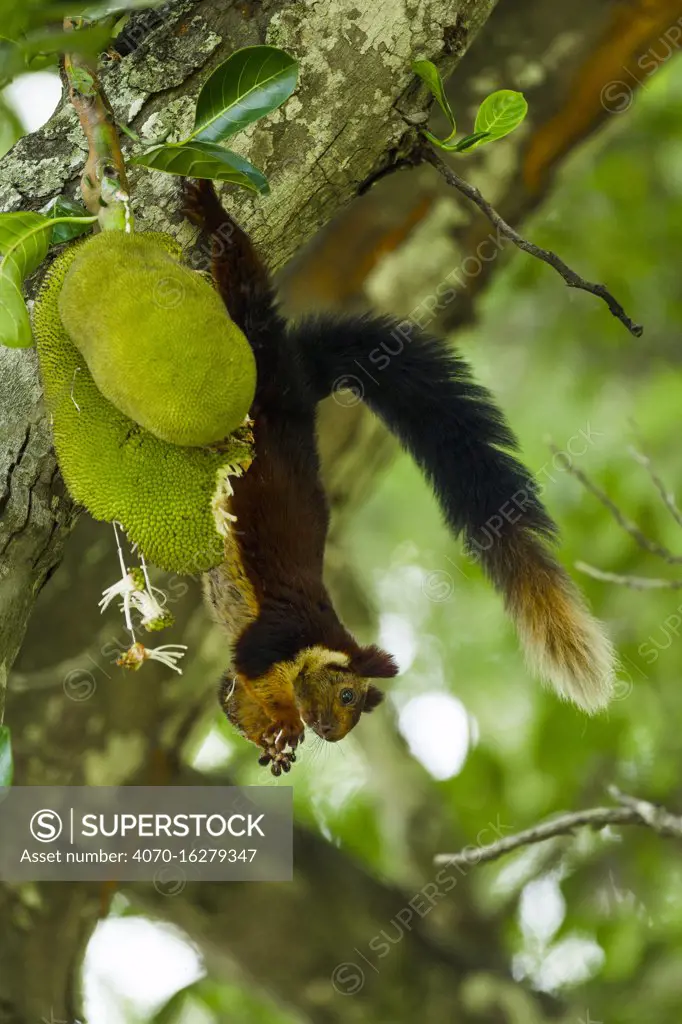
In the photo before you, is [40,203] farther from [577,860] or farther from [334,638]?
[577,860]

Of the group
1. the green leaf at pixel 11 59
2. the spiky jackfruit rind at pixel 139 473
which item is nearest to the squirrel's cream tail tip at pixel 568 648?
the spiky jackfruit rind at pixel 139 473

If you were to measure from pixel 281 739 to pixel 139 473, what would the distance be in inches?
23.3

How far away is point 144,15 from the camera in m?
1.72

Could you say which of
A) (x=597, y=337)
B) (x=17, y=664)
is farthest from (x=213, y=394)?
(x=597, y=337)

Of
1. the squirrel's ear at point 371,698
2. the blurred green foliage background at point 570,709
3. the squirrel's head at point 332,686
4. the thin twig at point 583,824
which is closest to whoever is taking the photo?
the squirrel's head at point 332,686

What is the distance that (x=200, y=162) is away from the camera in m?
1.41

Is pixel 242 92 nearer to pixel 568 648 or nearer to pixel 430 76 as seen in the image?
Answer: pixel 430 76

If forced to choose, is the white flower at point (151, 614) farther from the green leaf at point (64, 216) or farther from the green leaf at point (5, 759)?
the green leaf at point (64, 216)

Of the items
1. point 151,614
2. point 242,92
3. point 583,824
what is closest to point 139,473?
point 151,614

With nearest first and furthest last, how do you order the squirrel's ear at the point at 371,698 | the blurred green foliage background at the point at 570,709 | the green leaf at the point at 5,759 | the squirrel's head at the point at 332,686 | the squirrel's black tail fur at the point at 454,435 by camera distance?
the green leaf at the point at 5,759, the squirrel's head at the point at 332,686, the squirrel's ear at the point at 371,698, the squirrel's black tail fur at the point at 454,435, the blurred green foliage background at the point at 570,709

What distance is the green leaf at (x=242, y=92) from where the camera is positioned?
1436 mm

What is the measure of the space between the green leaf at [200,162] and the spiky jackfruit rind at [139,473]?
289 millimetres

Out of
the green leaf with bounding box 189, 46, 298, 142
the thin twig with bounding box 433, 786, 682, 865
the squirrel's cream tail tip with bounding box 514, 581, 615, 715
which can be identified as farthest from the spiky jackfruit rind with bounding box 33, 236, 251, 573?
the thin twig with bounding box 433, 786, 682, 865

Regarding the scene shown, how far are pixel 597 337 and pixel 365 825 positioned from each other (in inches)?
95.9
